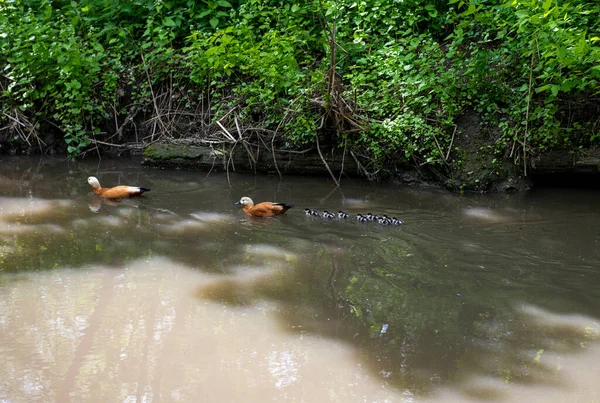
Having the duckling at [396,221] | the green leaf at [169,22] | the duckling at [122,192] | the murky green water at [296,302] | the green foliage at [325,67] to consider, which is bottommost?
the murky green water at [296,302]

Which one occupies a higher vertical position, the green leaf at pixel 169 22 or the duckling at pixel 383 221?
the green leaf at pixel 169 22

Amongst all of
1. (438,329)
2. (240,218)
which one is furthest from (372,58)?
(438,329)

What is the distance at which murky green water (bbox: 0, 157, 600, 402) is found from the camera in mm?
4324

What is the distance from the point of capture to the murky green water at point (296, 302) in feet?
14.2

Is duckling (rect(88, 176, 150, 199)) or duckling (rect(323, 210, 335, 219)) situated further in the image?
duckling (rect(88, 176, 150, 199))

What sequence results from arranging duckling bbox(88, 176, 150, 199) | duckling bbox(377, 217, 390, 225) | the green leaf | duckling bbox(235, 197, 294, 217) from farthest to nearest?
the green leaf
duckling bbox(88, 176, 150, 199)
duckling bbox(235, 197, 294, 217)
duckling bbox(377, 217, 390, 225)

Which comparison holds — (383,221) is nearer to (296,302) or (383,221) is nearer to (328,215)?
(328,215)

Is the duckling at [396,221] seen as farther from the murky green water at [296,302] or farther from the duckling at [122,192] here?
the duckling at [122,192]

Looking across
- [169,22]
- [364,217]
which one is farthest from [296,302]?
[169,22]

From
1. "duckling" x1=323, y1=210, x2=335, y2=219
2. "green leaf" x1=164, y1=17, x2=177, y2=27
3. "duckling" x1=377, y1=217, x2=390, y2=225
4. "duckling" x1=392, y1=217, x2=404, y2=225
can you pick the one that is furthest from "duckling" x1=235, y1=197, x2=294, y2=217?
"green leaf" x1=164, y1=17, x2=177, y2=27

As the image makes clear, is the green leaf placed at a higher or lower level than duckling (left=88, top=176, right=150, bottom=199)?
higher

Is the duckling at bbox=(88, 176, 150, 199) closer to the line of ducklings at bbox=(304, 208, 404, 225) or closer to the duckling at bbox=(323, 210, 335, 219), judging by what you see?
the line of ducklings at bbox=(304, 208, 404, 225)

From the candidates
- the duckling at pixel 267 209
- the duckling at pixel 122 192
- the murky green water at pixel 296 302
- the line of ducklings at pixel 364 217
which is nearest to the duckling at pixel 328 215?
the line of ducklings at pixel 364 217

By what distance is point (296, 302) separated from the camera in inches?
218
